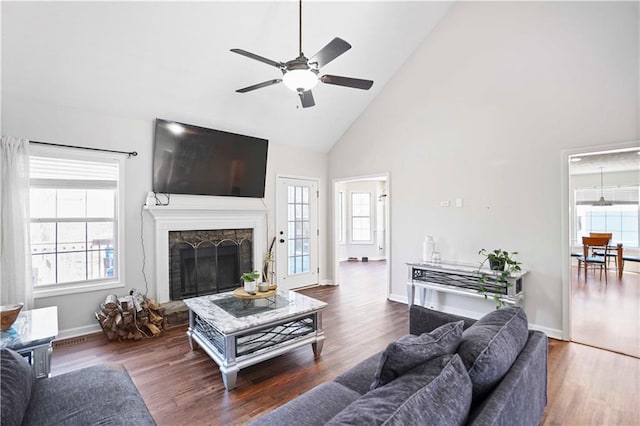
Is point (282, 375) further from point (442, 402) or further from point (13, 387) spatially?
point (442, 402)

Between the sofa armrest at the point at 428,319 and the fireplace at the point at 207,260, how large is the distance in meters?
3.08

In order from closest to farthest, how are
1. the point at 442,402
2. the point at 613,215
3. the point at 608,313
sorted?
the point at 442,402 < the point at 608,313 < the point at 613,215

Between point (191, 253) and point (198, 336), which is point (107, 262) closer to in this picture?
point (191, 253)

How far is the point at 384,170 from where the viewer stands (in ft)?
16.1

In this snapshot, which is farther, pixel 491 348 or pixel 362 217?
pixel 362 217

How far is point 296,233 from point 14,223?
362 centimetres

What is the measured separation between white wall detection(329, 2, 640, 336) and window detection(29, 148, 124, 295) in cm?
388

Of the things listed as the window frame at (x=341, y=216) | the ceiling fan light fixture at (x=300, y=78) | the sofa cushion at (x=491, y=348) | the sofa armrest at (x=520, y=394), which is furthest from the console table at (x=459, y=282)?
the window frame at (x=341, y=216)

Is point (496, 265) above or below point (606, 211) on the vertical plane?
below

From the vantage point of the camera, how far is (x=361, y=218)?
9.12 m

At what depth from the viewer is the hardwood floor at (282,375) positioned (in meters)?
2.11

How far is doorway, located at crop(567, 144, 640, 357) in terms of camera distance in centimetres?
333

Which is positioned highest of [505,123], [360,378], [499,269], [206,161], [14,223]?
[505,123]

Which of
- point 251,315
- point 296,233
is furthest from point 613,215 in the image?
point 251,315
